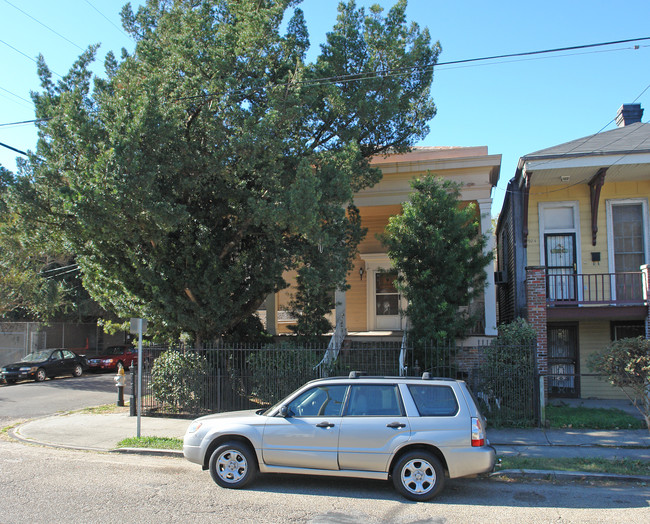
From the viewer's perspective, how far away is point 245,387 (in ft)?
40.1

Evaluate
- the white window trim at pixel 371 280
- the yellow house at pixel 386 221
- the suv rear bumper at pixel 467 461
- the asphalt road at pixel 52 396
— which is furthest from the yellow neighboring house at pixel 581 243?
the asphalt road at pixel 52 396

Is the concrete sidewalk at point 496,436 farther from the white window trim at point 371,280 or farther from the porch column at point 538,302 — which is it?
the white window trim at point 371,280

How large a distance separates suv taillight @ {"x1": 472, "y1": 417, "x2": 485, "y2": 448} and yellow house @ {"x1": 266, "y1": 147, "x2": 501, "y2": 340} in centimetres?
696

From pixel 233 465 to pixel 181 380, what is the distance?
5840 millimetres

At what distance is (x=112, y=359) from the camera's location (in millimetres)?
26109

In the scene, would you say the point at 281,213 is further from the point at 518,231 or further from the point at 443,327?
the point at 518,231

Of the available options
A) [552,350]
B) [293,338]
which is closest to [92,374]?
[293,338]

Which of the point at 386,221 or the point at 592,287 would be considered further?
the point at 386,221

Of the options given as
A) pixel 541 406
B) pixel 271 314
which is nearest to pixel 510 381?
pixel 541 406

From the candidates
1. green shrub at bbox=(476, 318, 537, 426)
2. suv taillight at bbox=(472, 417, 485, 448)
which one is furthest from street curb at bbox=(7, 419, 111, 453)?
green shrub at bbox=(476, 318, 537, 426)

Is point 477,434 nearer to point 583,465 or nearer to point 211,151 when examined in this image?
point 583,465

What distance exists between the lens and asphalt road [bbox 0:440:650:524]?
580 centimetres

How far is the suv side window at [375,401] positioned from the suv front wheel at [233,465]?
4.64 feet

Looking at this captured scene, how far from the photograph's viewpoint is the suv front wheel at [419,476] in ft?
20.9
